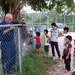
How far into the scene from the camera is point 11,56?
6.37 meters

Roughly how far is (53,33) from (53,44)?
1.51ft

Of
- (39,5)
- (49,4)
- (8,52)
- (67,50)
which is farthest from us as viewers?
(49,4)

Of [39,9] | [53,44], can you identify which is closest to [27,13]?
[39,9]

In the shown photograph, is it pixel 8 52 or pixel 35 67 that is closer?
pixel 8 52

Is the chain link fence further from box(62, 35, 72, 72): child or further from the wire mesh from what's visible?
box(62, 35, 72, 72): child

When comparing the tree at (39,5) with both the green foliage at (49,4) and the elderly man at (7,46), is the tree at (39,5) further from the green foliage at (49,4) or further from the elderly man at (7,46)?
the elderly man at (7,46)

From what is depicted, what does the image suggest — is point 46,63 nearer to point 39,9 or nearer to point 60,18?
point 39,9

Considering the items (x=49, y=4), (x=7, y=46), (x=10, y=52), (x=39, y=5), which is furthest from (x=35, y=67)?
(x=49, y=4)

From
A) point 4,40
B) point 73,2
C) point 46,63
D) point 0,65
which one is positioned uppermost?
point 73,2

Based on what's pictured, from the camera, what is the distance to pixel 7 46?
6180mm

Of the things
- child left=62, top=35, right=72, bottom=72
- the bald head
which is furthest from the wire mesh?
child left=62, top=35, right=72, bottom=72

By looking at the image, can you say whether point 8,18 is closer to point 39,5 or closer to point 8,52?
point 8,52

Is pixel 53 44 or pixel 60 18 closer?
pixel 53 44

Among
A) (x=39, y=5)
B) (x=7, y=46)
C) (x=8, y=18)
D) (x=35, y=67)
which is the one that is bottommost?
(x=35, y=67)
